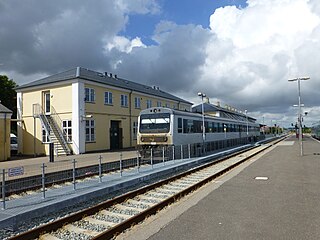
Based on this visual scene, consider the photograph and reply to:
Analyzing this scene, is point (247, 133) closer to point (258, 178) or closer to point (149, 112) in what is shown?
point (149, 112)

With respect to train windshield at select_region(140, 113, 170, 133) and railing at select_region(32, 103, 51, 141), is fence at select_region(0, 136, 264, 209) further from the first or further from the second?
railing at select_region(32, 103, 51, 141)

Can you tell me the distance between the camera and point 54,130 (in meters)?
28.0

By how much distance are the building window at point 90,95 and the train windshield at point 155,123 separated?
29.5ft

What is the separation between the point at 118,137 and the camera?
3341 centimetres

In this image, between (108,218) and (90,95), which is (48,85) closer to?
(90,95)

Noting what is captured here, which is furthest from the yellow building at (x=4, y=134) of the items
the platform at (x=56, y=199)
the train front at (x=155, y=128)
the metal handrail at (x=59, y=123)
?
the platform at (x=56, y=199)

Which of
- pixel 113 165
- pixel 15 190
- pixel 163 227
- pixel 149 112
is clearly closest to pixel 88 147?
pixel 149 112

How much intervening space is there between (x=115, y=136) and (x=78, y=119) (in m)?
6.45

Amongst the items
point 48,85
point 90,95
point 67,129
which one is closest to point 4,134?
point 67,129

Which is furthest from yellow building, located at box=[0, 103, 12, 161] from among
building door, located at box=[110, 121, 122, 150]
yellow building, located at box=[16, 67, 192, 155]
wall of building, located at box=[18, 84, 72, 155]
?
building door, located at box=[110, 121, 122, 150]

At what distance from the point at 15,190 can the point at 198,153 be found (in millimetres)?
16004

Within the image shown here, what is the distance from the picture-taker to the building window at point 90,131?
93.6 ft

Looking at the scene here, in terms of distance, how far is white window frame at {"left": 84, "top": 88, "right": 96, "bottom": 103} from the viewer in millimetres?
28742

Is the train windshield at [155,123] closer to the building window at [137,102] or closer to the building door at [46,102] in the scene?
the building door at [46,102]
